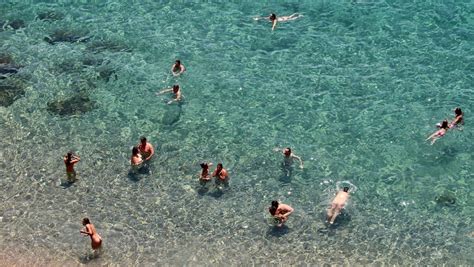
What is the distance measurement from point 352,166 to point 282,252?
4.91 metres

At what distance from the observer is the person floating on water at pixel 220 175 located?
860 inches

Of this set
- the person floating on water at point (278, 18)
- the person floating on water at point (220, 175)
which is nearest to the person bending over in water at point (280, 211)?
the person floating on water at point (220, 175)

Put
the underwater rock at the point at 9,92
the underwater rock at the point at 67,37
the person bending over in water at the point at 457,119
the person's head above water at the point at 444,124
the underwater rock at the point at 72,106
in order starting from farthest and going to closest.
Result: the underwater rock at the point at 67,37 → the underwater rock at the point at 9,92 → the underwater rock at the point at 72,106 → the person bending over in water at the point at 457,119 → the person's head above water at the point at 444,124

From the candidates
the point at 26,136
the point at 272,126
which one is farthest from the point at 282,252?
the point at 26,136

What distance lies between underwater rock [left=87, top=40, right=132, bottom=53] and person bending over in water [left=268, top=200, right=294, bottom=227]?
38.8ft

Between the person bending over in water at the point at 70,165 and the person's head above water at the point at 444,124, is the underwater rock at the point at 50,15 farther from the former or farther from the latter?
the person's head above water at the point at 444,124

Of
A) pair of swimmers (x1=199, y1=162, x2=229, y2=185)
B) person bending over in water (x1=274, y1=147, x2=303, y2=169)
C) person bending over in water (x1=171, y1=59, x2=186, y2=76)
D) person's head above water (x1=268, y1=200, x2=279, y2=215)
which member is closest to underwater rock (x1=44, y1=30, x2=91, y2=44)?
person bending over in water (x1=171, y1=59, x2=186, y2=76)

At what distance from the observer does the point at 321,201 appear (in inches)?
854

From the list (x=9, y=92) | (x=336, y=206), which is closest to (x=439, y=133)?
(x=336, y=206)

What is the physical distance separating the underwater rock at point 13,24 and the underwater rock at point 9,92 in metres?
4.70

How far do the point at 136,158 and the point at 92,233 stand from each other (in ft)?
13.2

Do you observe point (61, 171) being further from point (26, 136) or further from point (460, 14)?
point (460, 14)

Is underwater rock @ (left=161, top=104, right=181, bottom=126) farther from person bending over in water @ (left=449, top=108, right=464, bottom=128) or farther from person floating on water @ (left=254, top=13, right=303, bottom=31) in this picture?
person bending over in water @ (left=449, top=108, right=464, bottom=128)

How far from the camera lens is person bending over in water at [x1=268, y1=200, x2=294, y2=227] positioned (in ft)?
66.9
